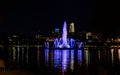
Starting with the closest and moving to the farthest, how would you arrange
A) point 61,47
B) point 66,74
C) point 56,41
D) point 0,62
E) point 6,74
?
point 6,74, point 0,62, point 66,74, point 61,47, point 56,41

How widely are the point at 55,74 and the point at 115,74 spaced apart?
5.03 meters

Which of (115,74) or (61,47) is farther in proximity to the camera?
(61,47)

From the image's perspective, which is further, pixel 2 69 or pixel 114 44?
pixel 114 44

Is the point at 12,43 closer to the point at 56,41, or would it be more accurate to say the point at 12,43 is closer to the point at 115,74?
the point at 56,41

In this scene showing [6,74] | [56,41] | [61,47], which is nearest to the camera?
[6,74]

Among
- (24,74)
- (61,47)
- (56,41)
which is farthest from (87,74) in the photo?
(56,41)

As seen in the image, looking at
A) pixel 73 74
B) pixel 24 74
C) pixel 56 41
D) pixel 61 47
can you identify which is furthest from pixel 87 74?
pixel 56 41

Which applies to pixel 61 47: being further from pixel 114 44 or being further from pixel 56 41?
pixel 114 44

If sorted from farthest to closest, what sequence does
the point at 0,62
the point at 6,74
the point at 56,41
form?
the point at 56,41
the point at 0,62
the point at 6,74

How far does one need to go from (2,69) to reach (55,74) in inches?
259

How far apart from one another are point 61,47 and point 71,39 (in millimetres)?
10874

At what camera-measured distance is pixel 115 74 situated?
29.7 metres

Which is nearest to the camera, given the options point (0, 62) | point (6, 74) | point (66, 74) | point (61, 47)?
point (6, 74)

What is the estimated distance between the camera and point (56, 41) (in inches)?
7854
